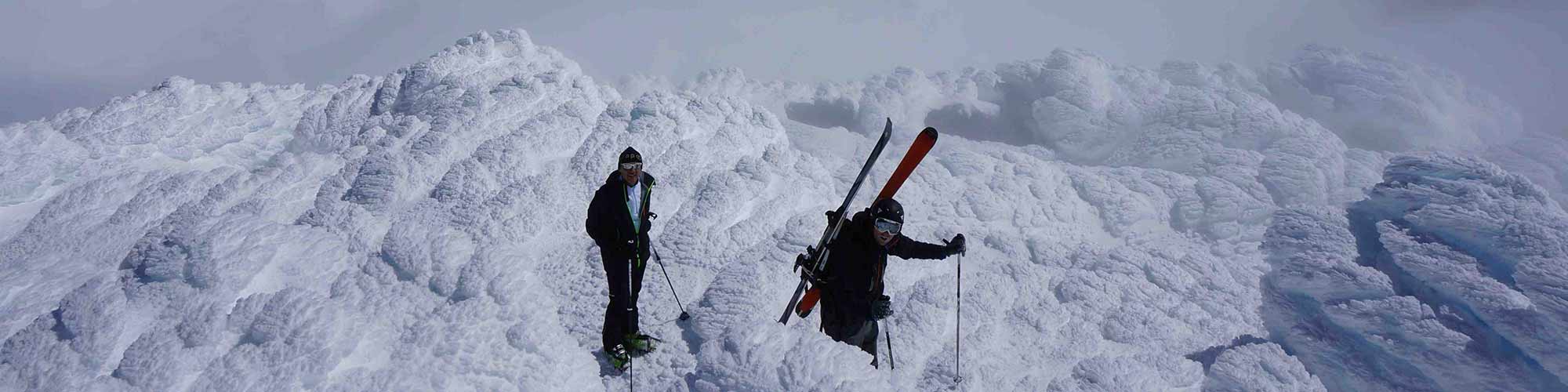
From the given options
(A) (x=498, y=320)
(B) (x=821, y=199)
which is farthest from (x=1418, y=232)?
(A) (x=498, y=320)

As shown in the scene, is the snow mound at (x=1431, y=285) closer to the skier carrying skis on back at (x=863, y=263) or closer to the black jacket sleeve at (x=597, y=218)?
the skier carrying skis on back at (x=863, y=263)

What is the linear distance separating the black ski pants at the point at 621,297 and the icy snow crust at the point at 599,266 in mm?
312

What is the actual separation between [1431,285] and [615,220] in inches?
349

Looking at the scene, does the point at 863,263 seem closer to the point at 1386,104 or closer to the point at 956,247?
the point at 956,247

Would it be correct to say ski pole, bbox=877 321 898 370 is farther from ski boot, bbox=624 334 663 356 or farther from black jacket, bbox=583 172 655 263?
black jacket, bbox=583 172 655 263

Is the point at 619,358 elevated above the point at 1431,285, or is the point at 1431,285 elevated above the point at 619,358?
the point at 1431,285

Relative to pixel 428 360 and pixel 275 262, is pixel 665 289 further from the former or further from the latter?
pixel 275 262

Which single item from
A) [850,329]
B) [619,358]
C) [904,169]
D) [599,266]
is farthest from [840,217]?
[599,266]

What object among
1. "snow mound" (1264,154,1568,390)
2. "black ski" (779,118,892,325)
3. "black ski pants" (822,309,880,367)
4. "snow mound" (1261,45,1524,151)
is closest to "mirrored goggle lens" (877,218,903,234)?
"black ski" (779,118,892,325)

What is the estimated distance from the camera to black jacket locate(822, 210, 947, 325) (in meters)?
5.33

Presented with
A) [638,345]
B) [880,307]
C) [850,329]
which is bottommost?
[638,345]

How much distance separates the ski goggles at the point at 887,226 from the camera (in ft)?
16.5

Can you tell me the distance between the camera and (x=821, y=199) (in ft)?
30.2

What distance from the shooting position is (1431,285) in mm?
7836
